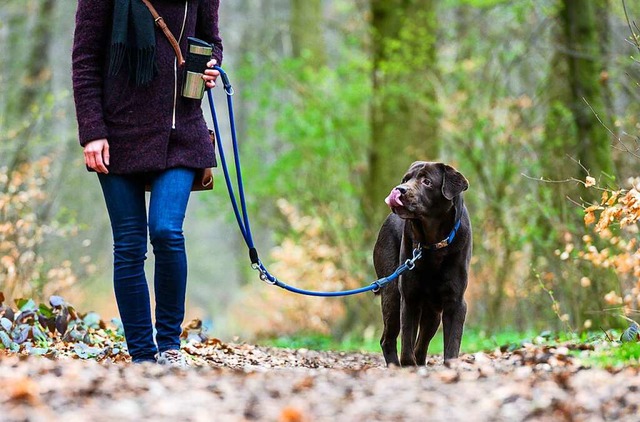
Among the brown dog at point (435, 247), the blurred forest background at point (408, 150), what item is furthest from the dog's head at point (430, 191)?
the blurred forest background at point (408, 150)

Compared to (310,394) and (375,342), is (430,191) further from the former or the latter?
(375,342)

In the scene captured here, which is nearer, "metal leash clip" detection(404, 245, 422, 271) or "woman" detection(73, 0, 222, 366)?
"woman" detection(73, 0, 222, 366)

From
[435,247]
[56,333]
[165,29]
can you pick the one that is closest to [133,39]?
[165,29]

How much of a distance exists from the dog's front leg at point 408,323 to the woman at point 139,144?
57.7 inches

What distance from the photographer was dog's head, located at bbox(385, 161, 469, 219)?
18.5ft

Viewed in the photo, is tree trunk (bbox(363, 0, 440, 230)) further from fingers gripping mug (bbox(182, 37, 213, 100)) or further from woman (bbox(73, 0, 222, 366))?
woman (bbox(73, 0, 222, 366))

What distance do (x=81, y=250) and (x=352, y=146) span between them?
5388mm

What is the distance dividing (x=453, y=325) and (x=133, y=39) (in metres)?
2.55

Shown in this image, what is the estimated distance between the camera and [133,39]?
5.03m

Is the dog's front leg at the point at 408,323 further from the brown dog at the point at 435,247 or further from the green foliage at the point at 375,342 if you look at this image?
the green foliage at the point at 375,342

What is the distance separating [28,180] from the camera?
1102 centimetres

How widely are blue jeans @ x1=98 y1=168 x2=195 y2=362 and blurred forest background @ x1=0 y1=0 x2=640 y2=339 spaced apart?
347cm

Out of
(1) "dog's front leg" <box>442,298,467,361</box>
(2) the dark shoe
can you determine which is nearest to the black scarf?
(2) the dark shoe

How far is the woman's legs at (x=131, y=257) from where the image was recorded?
16.6ft
